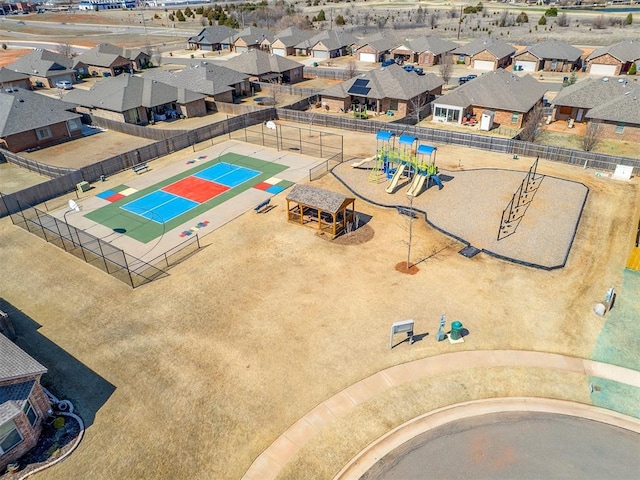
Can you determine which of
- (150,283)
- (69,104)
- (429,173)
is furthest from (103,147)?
(429,173)

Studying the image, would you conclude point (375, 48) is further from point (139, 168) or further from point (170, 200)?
point (170, 200)

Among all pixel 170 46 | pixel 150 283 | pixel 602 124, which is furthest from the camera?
pixel 170 46

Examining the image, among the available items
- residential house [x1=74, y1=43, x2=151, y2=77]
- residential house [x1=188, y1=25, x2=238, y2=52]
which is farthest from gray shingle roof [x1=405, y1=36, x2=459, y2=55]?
residential house [x1=74, y1=43, x2=151, y2=77]

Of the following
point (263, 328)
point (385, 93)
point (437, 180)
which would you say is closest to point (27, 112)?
point (385, 93)

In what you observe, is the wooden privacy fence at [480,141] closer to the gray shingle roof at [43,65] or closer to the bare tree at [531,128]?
the bare tree at [531,128]

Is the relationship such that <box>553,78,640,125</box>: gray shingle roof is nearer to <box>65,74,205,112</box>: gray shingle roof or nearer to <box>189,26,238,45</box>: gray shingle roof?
<box>65,74,205,112</box>: gray shingle roof

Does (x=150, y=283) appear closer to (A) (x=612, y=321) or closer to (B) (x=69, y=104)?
(A) (x=612, y=321)
